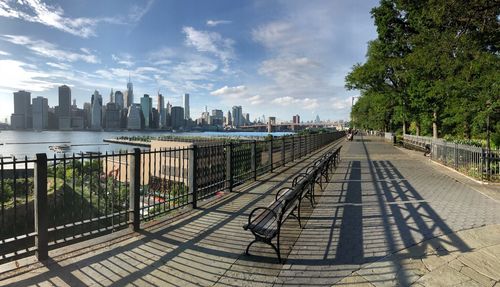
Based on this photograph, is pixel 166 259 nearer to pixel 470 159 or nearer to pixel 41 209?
pixel 41 209

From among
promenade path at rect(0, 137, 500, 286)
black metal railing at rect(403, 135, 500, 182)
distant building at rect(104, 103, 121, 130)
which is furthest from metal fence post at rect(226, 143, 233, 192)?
distant building at rect(104, 103, 121, 130)

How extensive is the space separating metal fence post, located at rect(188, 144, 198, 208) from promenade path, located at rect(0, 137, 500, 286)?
0.30 meters

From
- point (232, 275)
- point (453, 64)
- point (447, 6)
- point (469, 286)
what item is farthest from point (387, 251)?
point (453, 64)

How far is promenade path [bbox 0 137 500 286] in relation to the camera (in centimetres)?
368

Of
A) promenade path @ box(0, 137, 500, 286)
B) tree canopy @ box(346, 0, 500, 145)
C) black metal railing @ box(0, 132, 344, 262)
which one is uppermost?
tree canopy @ box(346, 0, 500, 145)

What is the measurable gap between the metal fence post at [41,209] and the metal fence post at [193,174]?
304cm

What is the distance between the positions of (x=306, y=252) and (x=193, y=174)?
3295 millimetres

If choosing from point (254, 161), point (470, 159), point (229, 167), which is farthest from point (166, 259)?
point (470, 159)

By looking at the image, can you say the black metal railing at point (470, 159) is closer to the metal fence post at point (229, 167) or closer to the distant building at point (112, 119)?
the metal fence post at point (229, 167)

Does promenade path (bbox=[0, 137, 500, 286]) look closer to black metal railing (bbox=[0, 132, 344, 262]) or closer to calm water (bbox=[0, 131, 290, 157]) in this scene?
black metal railing (bbox=[0, 132, 344, 262])

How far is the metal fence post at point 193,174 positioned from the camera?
22.2ft

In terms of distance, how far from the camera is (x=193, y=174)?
6.92 m

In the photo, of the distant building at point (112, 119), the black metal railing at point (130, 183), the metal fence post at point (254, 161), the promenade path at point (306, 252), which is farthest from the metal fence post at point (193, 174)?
the distant building at point (112, 119)

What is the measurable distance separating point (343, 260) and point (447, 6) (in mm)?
11618
